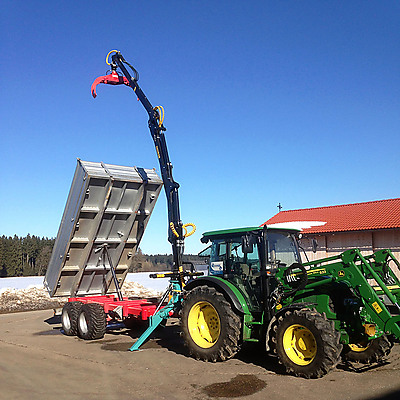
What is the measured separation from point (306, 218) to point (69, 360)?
16.4 meters

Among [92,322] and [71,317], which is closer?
[92,322]

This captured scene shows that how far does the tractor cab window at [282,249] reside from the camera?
7.67 meters

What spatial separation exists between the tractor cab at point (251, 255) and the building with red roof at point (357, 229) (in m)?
8.62

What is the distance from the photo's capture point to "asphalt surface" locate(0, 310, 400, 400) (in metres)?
5.74

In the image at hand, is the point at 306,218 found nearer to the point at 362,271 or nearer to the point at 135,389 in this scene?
the point at 362,271

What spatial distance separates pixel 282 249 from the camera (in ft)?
25.9

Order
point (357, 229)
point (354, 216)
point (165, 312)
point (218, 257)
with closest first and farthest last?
point (218, 257) < point (165, 312) < point (357, 229) < point (354, 216)

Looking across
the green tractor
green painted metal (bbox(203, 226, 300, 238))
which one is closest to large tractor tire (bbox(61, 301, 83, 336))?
the green tractor

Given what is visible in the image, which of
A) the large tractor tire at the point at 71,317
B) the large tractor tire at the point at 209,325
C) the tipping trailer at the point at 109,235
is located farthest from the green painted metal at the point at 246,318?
the large tractor tire at the point at 71,317

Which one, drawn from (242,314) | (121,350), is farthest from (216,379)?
(121,350)

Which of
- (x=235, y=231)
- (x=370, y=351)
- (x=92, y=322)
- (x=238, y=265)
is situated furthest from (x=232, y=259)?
(x=92, y=322)

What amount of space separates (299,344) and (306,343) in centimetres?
11

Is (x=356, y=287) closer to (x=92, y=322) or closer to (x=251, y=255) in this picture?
(x=251, y=255)

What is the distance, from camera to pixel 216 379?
652 cm
